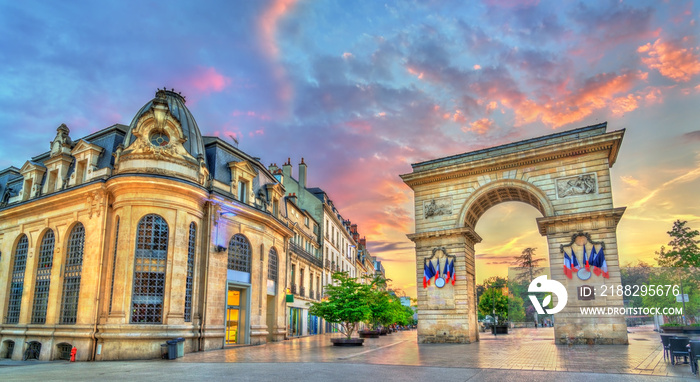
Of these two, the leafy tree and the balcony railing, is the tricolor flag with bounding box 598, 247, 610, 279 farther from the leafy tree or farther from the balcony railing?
the leafy tree

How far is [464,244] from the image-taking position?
29219 millimetres

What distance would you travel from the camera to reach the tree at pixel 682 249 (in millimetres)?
42062

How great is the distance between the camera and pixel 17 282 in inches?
1056

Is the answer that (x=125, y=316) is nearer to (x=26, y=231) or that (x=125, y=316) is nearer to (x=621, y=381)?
(x=26, y=231)

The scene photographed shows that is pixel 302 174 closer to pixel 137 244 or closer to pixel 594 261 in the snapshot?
pixel 137 244

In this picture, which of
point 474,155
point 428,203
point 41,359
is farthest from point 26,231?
point 474,155

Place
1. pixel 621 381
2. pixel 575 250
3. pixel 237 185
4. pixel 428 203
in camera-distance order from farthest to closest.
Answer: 1. pixel 428 203
2. pixel 237 185
3. pixel 575 250
4. pixel 621 381

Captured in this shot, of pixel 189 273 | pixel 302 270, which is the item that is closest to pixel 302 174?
pixel 302 270

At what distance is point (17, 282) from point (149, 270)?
11.9m

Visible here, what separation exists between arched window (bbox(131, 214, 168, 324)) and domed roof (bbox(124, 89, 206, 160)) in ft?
14.8

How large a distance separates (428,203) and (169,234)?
A: 55.7 ft

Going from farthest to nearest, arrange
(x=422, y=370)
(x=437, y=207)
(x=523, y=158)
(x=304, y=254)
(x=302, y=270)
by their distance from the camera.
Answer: (x=302, y=270), (x=304, y=254), (x=437, y=207), (x=523, y=158), (x=422, y=370)

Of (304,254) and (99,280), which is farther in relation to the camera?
(304,254)

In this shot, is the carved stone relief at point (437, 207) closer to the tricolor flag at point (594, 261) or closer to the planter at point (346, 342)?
the tricolor flag at point (594, 261)
